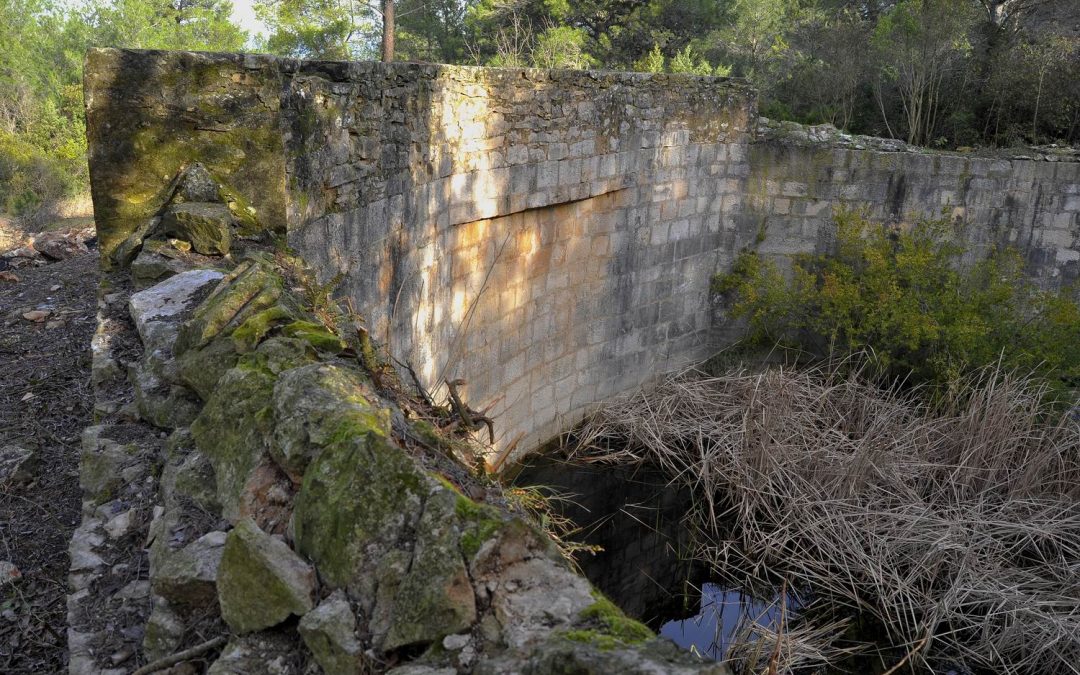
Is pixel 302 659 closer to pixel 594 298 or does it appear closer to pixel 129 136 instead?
pixel 129 136

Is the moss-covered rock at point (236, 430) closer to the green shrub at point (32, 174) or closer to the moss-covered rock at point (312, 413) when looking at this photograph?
the moss-covered rock at point (312, 413)

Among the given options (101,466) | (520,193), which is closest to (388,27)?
(520,193)

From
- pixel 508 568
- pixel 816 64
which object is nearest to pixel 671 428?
pixel 508 568

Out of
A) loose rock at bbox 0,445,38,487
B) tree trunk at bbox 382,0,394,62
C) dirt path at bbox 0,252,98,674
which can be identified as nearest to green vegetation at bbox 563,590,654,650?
dirt path at bbox 0,252,98,674

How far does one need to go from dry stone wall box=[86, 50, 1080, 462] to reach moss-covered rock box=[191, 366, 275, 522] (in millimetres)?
→ 1391

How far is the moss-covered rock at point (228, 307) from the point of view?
2896mm

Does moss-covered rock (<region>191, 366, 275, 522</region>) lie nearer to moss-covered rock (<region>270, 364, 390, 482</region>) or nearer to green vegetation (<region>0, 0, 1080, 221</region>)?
moss-covered rock (<region>270, 364, 390, 482</region>)

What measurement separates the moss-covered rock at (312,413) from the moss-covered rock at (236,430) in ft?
0.20

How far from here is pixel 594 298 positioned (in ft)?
25.8

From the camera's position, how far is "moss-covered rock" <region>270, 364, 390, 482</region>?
2.18 m

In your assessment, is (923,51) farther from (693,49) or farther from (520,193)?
(520,193)

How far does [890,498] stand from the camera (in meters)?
6.52

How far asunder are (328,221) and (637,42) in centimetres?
1462

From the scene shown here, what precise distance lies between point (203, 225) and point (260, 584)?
225cm
